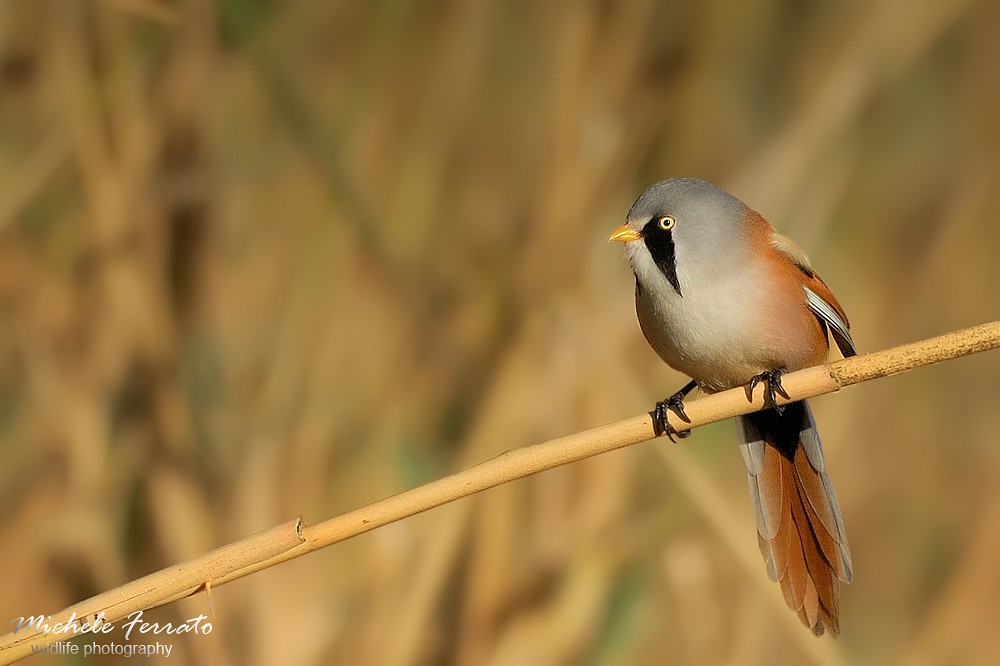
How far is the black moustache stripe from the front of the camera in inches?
51.1

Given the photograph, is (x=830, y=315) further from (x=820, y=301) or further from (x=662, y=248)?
(x=662, y=248)

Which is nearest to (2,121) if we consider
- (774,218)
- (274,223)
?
(274,223)

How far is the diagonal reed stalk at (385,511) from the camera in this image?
880 millimetres

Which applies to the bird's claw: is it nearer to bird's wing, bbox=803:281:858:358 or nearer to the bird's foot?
the bird's foot

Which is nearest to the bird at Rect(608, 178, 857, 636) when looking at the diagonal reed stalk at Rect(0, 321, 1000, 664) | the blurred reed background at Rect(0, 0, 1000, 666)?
the diagonal reed stalk at Rect(0, 321, 1000, 664)

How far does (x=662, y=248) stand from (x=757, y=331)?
18 cm

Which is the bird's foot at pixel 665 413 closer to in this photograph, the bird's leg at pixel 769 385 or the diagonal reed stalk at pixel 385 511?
the bird's leg at pixel 769 385

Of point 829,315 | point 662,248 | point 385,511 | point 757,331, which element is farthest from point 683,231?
point 385,511

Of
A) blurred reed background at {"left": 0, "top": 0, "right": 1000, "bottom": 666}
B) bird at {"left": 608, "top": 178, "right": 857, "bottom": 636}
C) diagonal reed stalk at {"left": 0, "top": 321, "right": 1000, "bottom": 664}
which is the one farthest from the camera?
blurred reed background at {"left": 0, "top": 0, "right": 1000, "bottom": 666}

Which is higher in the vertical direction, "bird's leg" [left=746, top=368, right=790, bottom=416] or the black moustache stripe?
the black moustache stripe

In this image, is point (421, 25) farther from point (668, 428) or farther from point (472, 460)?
point (668, 428)

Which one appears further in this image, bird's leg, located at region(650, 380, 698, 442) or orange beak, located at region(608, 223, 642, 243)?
orange beak, located at region(608, 223, 642, 243)

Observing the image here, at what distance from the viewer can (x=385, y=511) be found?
0.91 metres

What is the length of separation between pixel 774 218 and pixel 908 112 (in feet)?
1.87
